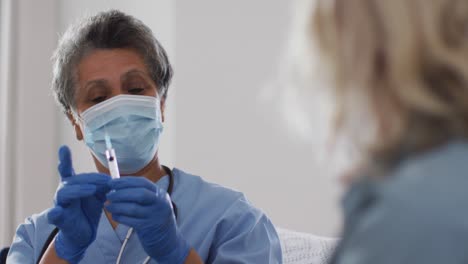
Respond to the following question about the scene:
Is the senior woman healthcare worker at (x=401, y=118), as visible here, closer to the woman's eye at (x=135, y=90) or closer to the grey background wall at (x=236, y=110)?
the woman's eye at (x=135, y=90)

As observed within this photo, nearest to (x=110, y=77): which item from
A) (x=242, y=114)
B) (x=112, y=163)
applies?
(x=112, y=163)

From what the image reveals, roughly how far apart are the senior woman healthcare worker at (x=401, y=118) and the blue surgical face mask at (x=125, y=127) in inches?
32.2

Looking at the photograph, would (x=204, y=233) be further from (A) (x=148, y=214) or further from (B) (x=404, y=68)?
(B) (x=404, y=68)

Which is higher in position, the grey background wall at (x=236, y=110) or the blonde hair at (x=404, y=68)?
the blonde hair at (x=404, y=68)

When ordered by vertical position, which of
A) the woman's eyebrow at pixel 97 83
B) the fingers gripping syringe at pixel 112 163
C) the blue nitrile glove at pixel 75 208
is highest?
the woman's eyebrow at pixel 97 83

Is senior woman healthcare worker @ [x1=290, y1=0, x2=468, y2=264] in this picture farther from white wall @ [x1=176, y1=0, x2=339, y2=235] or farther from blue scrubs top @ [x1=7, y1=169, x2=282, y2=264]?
white wall @ [x1=176, y1=0, x2=339, y2=235]

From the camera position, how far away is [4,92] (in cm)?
295

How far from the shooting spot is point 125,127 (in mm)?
1435

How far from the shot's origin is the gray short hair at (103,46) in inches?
60.3

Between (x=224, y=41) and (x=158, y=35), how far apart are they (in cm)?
27

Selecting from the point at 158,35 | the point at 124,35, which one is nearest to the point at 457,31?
the point at 124,35

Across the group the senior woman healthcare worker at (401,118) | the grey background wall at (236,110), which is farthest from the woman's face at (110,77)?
the senior woman healthcare worker at (401,118)

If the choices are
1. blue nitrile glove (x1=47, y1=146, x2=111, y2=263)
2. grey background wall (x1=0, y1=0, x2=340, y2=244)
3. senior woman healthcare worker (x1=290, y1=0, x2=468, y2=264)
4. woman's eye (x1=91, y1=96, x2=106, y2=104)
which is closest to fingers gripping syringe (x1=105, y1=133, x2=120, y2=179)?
blue nitrile glove (x1=47, y1=146, x2=111, y2=263)

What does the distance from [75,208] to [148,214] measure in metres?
0.16
